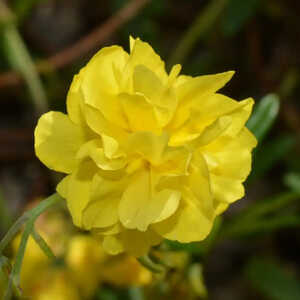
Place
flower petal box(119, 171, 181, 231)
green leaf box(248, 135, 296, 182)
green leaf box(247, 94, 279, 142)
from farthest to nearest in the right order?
green leaf box(248, 135, 296, 182) → green leaf box(247, 94, 279, 142) → flower petal box(119, 171, 181, 231)

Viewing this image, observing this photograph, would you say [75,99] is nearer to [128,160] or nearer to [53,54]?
[128,160]

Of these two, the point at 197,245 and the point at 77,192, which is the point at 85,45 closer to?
Answer: the point at 197,245

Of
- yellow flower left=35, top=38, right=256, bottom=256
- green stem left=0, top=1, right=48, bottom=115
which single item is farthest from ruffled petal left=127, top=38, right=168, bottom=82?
green stem left=0, top=1, right=48, bottom=115

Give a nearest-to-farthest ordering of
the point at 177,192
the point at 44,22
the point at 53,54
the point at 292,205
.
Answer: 1. the point at 177,192
2. the point at 292,205
3. the point at 53,54
4. the point at 44,22

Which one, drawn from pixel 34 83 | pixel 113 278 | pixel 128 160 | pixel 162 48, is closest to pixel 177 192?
pixel 128 160

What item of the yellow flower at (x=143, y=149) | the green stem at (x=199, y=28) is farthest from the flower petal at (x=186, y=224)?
the green stem at (x=199, y=28)

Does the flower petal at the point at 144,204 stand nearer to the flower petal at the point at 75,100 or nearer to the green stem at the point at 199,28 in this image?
the flower petal at the point at 75,100

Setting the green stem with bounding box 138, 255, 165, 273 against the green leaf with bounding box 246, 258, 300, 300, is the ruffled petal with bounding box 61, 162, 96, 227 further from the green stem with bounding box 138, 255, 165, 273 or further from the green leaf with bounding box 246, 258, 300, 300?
Result: the green leaf with bounding box 246, 258, 300, 300

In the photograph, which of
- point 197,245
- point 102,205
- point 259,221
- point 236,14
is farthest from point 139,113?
point 236,14
